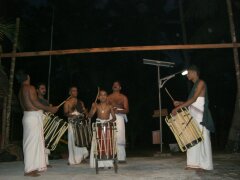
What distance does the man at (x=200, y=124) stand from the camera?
7.25 meters

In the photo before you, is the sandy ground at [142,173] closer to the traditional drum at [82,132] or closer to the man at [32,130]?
the man at [32,130]

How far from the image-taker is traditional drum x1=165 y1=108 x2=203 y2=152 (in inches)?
284

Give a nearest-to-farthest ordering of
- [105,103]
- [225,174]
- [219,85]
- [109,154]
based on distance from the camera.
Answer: [225,174] < [109,154] < [105,103] < [219,85]

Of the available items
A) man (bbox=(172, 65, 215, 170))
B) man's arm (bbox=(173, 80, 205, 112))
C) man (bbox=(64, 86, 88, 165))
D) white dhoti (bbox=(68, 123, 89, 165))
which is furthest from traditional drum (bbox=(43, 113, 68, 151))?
man's arm (bbox=(173, 80, 205, 112))

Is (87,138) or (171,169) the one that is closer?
(171,169)

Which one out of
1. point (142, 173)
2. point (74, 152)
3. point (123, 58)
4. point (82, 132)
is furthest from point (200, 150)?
point (123, 58)

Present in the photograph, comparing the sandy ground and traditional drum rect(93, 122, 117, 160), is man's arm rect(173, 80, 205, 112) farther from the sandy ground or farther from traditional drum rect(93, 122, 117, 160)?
traditional drum rect(93, 122, 117, 160)

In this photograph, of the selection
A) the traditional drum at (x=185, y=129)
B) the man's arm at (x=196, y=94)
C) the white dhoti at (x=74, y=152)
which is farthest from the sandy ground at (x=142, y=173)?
the white dhoti at (x=74, y=152)

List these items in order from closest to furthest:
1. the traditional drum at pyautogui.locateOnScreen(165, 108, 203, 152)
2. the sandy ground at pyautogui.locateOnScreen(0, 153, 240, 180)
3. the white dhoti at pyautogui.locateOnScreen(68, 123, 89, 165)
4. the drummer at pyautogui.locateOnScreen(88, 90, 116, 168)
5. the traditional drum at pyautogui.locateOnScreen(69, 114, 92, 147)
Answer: the sandy ground at pyautogui.locateOnScreen(0, 153, 240, 180) → the traditional drum at pyautogui.locateOnScreen(165, 108, 203, 152) → the drummer at pyautogui.locateOnScreen(88, 90, 116, 168) → the traditional drum at pyautogui.locateOnScreen(69, 114, 92, 147) → the white dhoti at pyautogui.locateOnScreen(68, 123, 89, 165)

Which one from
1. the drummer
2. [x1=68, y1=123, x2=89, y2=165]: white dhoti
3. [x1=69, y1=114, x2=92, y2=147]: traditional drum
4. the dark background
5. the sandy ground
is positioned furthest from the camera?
the dark background

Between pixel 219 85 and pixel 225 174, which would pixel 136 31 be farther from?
pixel 225 174

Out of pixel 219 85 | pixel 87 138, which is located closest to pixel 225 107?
pixel 219 85

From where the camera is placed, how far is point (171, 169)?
761cm

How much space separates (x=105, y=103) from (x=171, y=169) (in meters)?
1.85
